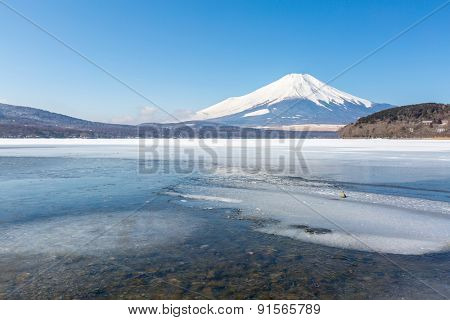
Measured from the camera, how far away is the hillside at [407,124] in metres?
73.8

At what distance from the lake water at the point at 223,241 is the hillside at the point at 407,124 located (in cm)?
6773

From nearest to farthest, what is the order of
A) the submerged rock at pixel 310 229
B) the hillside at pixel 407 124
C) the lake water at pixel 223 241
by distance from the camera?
the lake water at pixel 223 241
the submerged rock at pixel 310 229
the hillside at pixel 407 124

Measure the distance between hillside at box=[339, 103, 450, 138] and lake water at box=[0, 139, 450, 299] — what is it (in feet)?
222

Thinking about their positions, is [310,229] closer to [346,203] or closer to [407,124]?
[346,203]

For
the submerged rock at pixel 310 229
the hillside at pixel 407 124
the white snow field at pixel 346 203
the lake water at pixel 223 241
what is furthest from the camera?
the hillside at pixel 407 124

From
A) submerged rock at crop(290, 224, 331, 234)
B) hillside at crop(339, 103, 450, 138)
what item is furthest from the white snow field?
hillside at crop(339, 103, 450, 138)

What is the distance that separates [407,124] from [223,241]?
273 ft

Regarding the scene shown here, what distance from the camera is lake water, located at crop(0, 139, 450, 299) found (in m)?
4.73

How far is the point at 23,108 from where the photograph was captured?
7844 inches

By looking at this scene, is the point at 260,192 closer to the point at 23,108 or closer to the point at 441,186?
the point at 441,186

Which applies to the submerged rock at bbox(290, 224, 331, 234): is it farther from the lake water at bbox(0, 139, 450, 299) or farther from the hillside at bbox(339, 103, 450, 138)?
the hillside at bbox(339, 103, 450, 138)

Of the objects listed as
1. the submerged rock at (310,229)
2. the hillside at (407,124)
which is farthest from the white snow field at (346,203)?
the hillside at (407,124)

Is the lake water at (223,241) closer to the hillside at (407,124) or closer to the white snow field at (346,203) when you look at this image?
the white snow field at (346,203)
